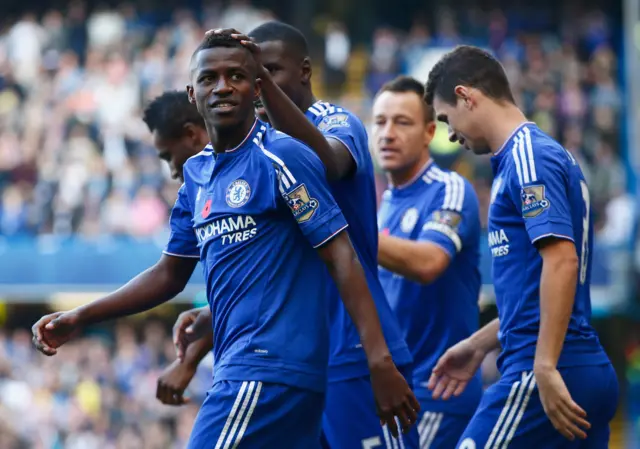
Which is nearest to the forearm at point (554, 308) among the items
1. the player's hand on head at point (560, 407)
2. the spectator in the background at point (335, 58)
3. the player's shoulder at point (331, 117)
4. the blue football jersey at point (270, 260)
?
the player's hand on head at point (560, 407)

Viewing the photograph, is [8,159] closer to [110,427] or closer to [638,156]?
[110,427]

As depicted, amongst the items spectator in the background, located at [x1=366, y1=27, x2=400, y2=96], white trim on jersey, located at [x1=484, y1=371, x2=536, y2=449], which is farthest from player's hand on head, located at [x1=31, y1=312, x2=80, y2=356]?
spectator in the background, located at [x1=366, y1=27, x2=400, y2=96]

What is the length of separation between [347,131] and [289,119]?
471 mm

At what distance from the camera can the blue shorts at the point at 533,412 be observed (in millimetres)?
4969

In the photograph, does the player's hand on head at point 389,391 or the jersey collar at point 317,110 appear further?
the jersey collar at point 317,110

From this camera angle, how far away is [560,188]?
16.3 feet

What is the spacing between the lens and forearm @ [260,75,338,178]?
5.04 meters

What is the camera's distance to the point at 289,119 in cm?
509

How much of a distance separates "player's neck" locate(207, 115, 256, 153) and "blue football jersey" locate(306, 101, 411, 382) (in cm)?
67

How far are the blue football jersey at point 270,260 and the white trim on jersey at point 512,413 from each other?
804 mm

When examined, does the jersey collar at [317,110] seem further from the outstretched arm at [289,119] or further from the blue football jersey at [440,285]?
the blue football jersey at [440,285]

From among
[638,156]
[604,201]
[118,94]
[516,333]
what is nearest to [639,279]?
[604,201]

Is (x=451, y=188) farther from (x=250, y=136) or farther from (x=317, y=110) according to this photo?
(x=250, y=136)

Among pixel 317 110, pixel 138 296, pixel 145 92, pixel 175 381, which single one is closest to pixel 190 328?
pixel 175 381
